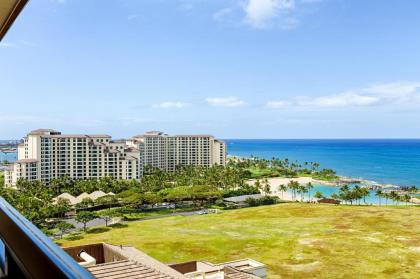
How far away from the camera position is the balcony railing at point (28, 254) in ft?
1.29

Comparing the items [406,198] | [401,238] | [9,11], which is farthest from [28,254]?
[406,198]

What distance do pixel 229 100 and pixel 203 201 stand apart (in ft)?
154

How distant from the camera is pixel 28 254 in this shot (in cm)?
49

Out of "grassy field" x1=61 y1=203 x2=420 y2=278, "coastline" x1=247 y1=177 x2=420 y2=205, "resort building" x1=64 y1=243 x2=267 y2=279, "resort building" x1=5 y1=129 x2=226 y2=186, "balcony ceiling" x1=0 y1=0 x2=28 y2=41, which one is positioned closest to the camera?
"balcony ceiling" x1=0 y1=0 x2=28 y2=41

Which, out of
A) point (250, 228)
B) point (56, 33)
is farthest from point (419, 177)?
point (56, 33)

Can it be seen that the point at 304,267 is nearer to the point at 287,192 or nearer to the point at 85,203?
the point at 85,203

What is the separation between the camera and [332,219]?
724 inches

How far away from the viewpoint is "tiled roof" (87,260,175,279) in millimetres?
4566

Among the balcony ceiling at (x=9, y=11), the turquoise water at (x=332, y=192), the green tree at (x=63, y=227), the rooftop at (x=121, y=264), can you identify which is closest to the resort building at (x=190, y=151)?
the turquoise water at (x=332, y=192)

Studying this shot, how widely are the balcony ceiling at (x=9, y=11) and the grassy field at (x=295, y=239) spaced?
1107 centimetres

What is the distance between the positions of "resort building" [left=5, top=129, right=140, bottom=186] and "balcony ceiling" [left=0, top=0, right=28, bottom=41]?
2635 centimetres

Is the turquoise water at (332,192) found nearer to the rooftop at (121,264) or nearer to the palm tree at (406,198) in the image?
the palm tree at (406,198)

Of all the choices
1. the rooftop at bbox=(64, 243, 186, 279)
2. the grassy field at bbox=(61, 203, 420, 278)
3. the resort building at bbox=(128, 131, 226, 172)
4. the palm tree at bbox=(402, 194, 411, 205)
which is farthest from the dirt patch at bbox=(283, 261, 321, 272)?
the resort building at bbox=(128, 131, 226, 172)

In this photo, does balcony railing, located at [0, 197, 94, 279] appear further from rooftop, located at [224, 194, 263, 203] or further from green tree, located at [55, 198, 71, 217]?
A: rooftop, located at [224, 194, 263, 203]
